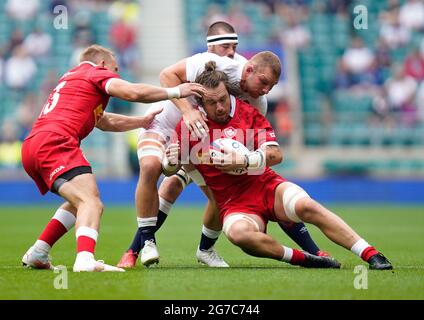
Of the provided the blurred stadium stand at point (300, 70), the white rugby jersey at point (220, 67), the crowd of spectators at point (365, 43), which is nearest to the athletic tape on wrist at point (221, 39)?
the white rugby jersey at point (220, 67)

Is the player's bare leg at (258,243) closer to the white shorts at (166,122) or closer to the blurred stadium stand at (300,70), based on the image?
the white shorts at (166,122)

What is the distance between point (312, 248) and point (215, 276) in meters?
1.67

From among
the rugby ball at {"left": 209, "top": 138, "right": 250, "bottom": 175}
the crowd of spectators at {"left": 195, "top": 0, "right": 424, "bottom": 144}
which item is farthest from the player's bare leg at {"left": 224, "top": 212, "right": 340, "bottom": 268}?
the crowd of spectators at {"left": 195, "top": 0, "right": 424, "bottom": 144}

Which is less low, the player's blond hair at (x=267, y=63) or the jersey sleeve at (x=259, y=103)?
the player's blond hair at (x=267, y=63)

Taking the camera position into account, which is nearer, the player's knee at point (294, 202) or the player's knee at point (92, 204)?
the player's knee at point (92, 204)

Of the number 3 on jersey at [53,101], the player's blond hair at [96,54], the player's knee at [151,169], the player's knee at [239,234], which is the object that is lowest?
the player's knee at [239,234]

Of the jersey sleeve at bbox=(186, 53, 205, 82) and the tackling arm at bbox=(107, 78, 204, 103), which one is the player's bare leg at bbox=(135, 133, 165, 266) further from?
the tackling arm at bbox=(107, 78, 204, 103)

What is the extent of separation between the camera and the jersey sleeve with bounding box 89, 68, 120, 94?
325 inches

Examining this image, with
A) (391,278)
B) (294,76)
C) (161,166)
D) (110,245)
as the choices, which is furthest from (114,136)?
(391,278)

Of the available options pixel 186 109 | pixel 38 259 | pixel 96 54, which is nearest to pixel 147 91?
pixel 186 109

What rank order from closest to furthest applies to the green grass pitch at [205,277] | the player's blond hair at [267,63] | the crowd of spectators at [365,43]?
the green grass pitch at [205,277]
the player's blond hair at [267,63]
the crowd of spectators at [365,43]

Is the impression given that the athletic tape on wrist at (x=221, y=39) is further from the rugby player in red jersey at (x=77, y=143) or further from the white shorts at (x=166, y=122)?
the rugby player in red jersey at (x=77, y=143)

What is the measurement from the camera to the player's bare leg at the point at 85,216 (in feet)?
25.6

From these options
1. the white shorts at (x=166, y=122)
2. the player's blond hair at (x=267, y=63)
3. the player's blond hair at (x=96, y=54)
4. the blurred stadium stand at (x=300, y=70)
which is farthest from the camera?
the blurred stadium stand at (x=300, y=70)
